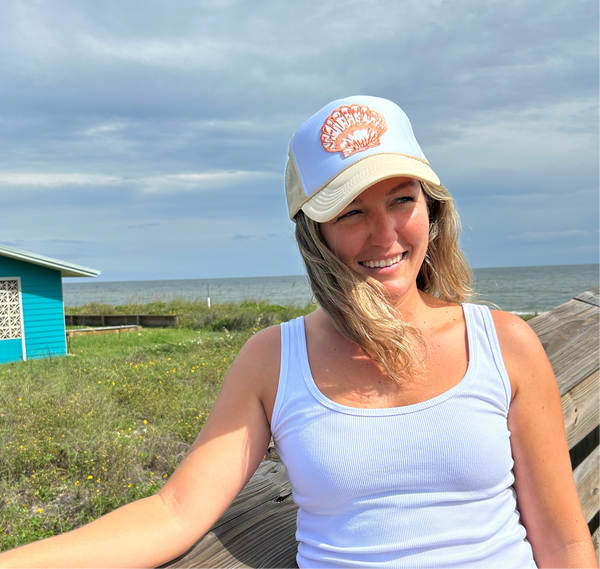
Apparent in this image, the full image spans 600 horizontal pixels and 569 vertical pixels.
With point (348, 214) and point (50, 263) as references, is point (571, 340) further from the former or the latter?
point (50, 263)

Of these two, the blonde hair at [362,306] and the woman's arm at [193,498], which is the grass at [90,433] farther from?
the blonde hair at [362,306]

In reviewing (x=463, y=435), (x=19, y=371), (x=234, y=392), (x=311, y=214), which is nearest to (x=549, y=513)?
(x=463, y=435)

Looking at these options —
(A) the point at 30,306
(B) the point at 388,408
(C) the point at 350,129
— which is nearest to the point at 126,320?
(A) the point at 30,306

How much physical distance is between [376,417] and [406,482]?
167 millimetres

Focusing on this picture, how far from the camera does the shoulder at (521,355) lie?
144cm

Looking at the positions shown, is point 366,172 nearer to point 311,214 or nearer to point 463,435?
point 311,214

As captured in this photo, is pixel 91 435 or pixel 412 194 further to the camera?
pixel 91 435

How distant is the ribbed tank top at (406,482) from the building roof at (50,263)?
1499 cm

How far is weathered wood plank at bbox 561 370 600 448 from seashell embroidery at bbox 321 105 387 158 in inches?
44.3

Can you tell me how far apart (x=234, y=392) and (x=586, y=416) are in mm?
1338

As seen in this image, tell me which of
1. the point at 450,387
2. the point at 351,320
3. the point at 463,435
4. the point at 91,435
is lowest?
the point at 91,435

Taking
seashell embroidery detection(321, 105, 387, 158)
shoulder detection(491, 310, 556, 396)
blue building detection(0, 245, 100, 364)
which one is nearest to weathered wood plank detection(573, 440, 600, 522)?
shoulder detection(491, 310, 556, 396)

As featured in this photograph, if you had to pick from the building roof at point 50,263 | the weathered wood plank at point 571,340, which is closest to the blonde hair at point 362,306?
the weathered wood plank at point 571,340

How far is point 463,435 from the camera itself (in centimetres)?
133
